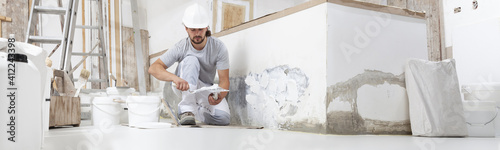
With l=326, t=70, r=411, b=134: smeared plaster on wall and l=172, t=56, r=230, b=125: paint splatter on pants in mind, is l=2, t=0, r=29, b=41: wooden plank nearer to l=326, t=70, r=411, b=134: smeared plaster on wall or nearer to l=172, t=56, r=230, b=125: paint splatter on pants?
l=172, t=56, r=230, b=125: paint splatter on pants

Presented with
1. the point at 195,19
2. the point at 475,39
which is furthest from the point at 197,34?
the point at 475,39

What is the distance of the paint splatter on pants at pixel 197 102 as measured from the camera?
9.77 feet

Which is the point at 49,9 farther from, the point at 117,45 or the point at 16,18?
the point at 117,45

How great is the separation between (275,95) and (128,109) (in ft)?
3.88

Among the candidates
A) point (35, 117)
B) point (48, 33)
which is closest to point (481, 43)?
point (35, 117)

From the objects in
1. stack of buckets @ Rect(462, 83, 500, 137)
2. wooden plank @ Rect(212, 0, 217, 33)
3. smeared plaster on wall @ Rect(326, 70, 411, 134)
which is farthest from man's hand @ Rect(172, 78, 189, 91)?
wooden plank @ Rect(212, 0, 217, 33)

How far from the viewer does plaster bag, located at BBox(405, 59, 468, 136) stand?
2.38m

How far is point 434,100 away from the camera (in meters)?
2.40

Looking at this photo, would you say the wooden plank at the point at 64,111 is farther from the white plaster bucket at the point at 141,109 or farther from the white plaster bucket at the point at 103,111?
the white plaster bucket at the point at 141,109

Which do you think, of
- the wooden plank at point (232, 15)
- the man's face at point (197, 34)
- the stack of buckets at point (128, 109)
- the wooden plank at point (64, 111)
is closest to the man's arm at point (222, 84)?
the man's face at point (197, 34)

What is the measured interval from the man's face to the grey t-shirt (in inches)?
3.5

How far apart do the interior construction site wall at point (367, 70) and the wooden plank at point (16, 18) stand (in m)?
3.74

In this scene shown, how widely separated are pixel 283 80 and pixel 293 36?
0.30 meters

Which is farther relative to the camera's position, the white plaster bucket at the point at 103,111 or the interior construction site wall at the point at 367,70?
the white plaster bucket at the point at 103,111
